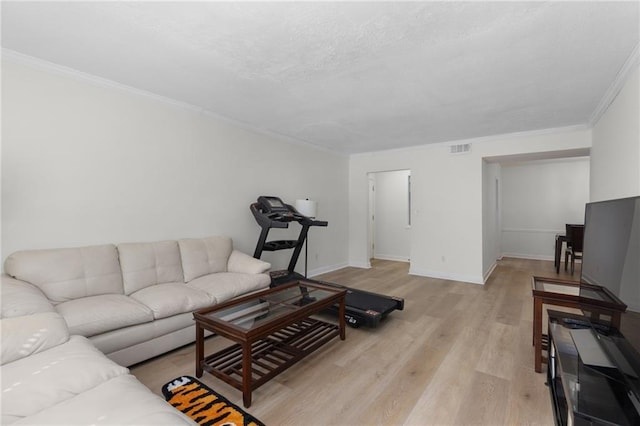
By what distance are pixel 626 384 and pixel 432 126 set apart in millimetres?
3561

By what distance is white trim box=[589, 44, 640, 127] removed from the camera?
7.26 ft

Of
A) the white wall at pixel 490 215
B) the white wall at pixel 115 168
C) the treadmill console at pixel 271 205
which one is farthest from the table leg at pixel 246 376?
the white wall at pixel 490 215

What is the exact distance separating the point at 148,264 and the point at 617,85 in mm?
4729

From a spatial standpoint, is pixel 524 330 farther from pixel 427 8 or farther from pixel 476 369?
pixel 427 8

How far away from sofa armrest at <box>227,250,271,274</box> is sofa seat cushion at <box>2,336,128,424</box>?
1819 mm

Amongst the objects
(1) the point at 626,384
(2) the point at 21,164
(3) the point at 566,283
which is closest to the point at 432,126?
(3) the point at 566,283

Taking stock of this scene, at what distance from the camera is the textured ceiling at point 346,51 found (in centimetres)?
177

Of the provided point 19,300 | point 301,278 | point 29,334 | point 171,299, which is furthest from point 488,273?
point 19,300

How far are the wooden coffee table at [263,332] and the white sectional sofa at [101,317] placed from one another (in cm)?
47

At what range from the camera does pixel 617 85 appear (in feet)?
8.77

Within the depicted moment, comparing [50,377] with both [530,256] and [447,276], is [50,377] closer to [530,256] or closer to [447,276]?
[447,276]

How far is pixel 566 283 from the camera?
7.91 feet

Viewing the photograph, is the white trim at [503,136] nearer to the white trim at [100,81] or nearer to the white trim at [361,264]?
the white trim at [361,264]

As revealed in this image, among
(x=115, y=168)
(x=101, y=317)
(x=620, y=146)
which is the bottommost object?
(x=101, y=317)
